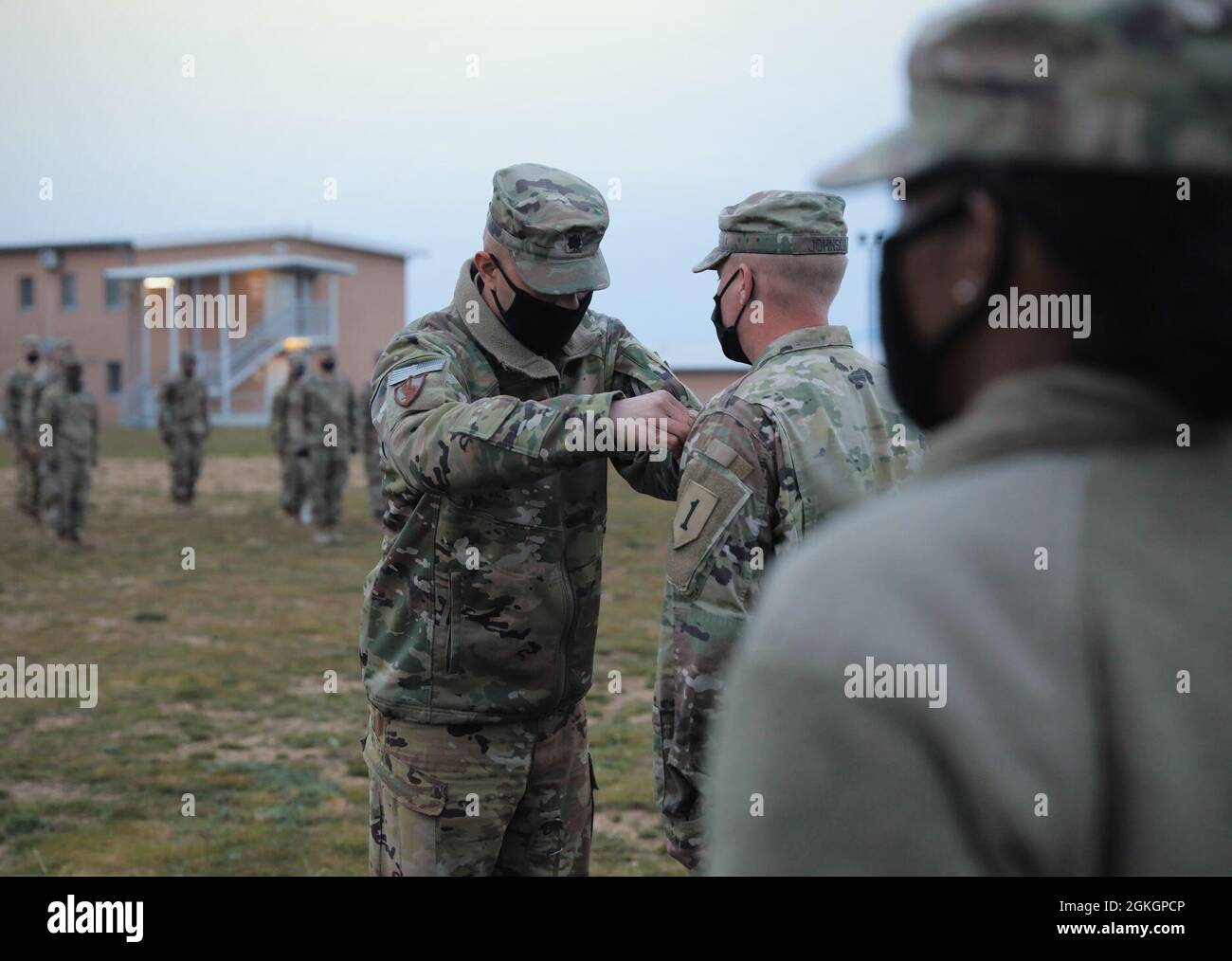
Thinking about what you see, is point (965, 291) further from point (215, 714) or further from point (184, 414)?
point (184, 414)

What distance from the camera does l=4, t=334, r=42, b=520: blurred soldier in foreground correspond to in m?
14.9

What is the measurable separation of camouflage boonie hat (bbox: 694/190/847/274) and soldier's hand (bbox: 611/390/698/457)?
48cm

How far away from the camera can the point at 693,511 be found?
2.75 metres

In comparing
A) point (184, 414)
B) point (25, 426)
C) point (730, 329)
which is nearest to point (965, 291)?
point (730, 329)

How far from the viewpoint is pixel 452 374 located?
2.89 meters

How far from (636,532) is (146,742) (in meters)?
9.66

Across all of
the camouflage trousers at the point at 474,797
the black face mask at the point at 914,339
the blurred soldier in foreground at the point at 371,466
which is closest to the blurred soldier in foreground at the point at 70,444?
the blurred soldier in foreground at the point at 371,466

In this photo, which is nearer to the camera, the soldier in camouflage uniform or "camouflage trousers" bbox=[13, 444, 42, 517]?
the soldier in camouflage uniform

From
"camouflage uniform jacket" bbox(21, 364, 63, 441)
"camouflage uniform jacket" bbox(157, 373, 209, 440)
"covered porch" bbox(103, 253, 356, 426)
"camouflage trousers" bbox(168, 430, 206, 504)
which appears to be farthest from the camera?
"covered porch" bbox(103, 253, 356, 426)

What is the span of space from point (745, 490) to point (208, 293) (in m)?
40.3

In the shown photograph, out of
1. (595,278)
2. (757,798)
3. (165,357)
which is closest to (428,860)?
(595,278)

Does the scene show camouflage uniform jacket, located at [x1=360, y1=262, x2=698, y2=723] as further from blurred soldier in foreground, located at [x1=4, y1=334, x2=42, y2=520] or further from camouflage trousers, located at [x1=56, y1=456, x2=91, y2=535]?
blurred soldier in foreground, located at [x1=4, y1=334, x2=42, y2=520]

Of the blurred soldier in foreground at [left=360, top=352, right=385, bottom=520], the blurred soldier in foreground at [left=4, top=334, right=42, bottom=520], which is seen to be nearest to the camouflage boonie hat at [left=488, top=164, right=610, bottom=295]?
the blurred soldier in foreground at [left=360, top=352, right=385, bottom=520]

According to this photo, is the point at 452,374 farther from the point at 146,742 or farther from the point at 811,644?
the point at 146,742
